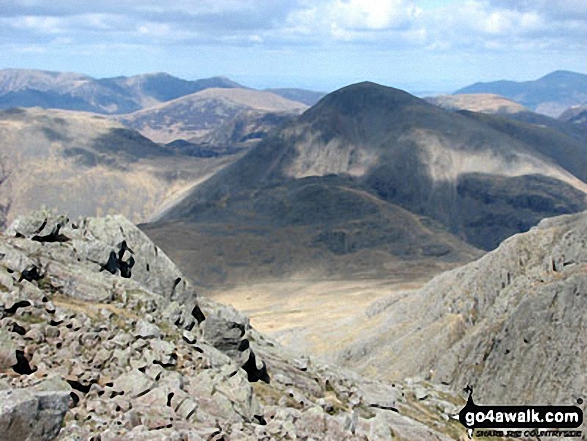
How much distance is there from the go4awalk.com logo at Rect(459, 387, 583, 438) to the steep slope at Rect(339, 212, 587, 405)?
2938 mm

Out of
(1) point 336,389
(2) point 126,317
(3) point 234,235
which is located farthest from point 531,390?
(3) point 234,235

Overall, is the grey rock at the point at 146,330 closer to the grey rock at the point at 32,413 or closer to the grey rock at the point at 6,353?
the grey rock at the point at 6,353

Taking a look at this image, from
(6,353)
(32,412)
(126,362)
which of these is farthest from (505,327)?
(32,412)

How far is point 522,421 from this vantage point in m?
47.4

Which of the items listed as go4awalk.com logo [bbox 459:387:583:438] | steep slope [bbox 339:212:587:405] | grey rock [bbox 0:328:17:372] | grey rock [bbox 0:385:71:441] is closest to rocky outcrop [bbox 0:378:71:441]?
grey rock [bbox 0:385:71:441]

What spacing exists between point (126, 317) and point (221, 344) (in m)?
6.06

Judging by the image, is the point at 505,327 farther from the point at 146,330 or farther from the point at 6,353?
the point at 6,353

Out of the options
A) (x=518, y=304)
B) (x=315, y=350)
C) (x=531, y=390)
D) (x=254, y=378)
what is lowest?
(x=315, y=350)

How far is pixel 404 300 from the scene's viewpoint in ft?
280

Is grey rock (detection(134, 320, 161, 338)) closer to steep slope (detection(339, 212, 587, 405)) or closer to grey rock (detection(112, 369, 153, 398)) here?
grey rock (detection(112, 369, 153, 398))

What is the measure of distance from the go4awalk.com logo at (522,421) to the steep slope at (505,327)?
2.94 m

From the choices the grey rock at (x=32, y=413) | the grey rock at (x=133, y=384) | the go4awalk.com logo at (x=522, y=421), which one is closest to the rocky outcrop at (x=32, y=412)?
the grey rock at (x=32, y=413)

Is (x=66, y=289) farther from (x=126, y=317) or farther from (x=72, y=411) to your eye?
(x=72, y=411)

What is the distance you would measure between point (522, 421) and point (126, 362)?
112 ft
